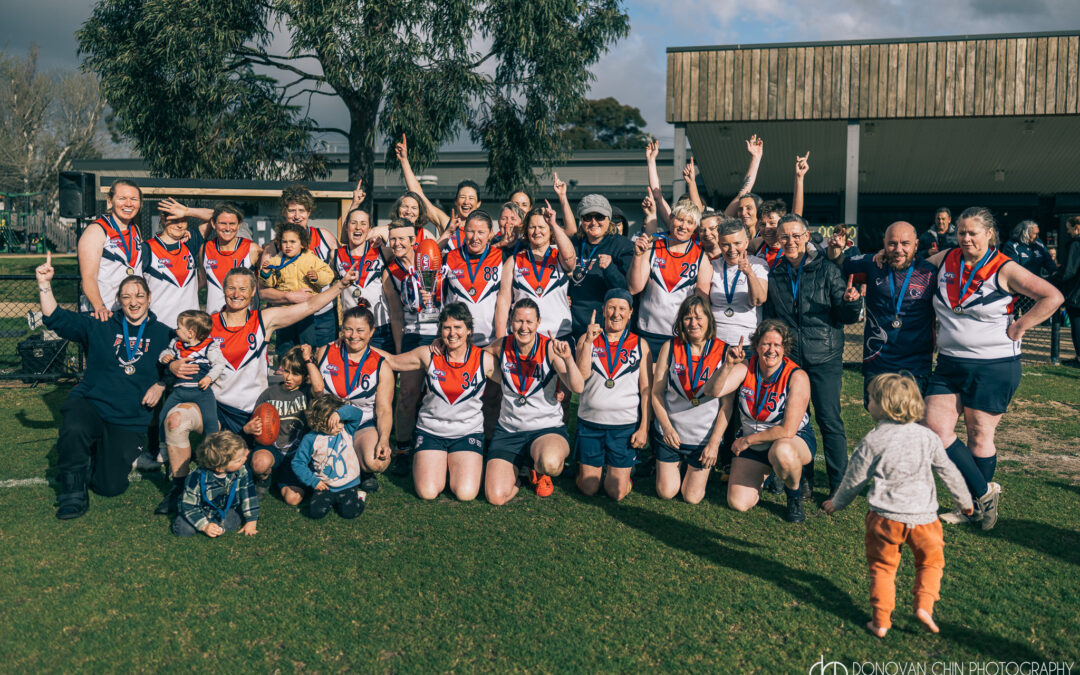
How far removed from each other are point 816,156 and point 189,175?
51.0 feet

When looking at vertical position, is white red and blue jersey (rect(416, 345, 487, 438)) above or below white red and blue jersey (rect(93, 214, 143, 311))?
below

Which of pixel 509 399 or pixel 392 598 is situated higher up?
pixel 509 399

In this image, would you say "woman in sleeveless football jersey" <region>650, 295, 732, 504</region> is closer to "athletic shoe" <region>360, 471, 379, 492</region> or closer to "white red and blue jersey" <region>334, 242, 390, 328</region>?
"athletic shoe" <region>360, 471, 379, 492</region>

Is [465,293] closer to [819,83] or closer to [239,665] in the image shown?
[239,665]

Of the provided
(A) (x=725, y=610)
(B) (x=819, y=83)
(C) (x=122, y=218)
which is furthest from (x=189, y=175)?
(A) (x=725, y=610)

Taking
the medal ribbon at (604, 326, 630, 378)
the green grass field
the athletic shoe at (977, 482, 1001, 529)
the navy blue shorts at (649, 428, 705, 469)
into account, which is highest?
the medal ribbon at (604, 326, 630, 378)

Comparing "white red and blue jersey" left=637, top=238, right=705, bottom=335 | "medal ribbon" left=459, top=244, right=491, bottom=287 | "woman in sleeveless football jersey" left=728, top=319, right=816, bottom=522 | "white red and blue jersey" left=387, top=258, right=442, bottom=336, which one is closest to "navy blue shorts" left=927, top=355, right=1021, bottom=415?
"woman in sleeveless football jersey" left=728, top=319, right=816, bottom=522

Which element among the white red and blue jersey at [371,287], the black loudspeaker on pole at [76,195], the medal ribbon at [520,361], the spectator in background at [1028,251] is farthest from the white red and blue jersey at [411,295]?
the spectator in background at [1028,251]

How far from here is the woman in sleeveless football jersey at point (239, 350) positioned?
509cm

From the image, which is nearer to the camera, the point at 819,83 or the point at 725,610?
the point at 725,610

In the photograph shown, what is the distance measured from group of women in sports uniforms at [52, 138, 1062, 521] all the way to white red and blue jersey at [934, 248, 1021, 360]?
10 millimetres

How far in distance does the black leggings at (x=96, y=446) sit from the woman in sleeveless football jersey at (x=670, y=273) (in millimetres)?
3547

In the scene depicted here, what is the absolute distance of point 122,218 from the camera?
18.1ft

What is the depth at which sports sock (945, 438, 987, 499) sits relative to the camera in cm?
440
